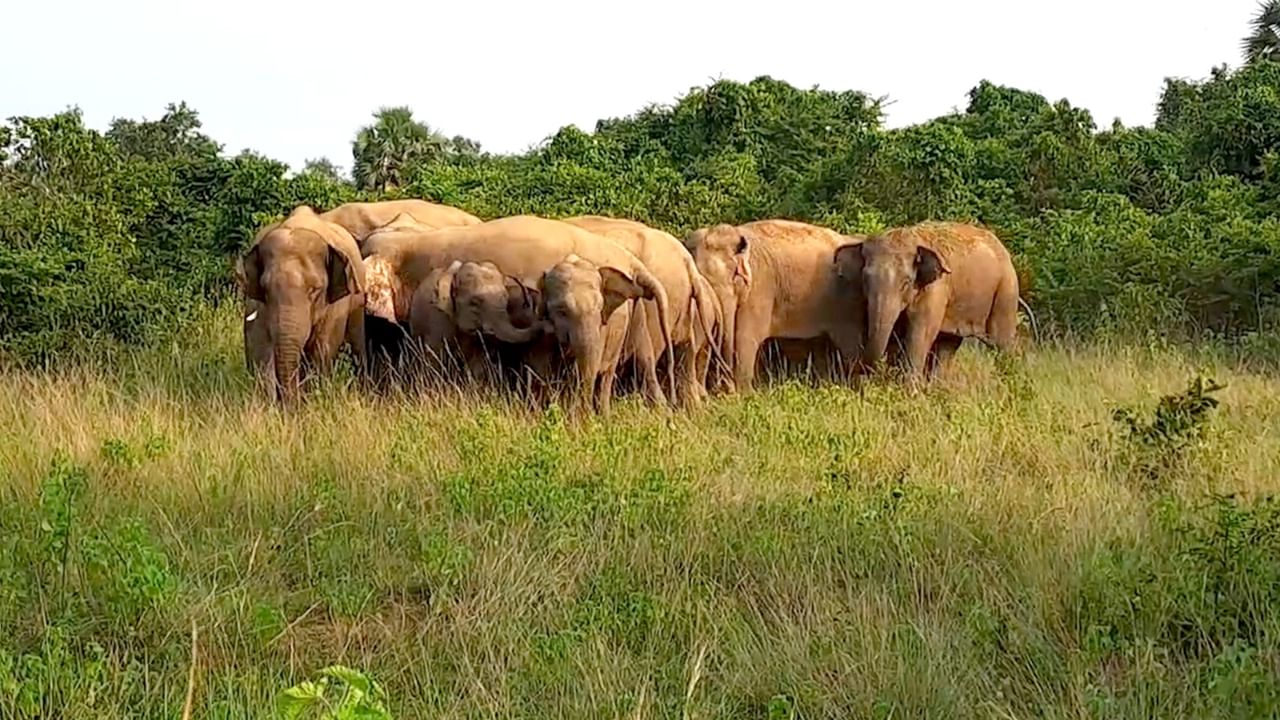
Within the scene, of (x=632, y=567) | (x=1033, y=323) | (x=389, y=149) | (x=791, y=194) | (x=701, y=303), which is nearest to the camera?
(x=632, y=567)

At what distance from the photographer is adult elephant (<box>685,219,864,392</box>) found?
12219 millimetres

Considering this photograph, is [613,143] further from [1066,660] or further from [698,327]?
[1066,660]

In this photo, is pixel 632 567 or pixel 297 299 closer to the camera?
pixel 632 567

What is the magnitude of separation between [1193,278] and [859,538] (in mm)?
10502

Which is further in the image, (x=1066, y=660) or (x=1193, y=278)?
(x=1193, y=278)

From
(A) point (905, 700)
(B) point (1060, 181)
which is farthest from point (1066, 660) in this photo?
(B) point (1060, 181)

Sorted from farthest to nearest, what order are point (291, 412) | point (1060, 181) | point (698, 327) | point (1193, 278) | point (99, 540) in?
point (1060, 181) < point (1193, 278) < point (698, 327) < point (291, 412) < point (99, 540)

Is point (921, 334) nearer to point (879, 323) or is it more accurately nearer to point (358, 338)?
point (879, 323)

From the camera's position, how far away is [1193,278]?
15.1m

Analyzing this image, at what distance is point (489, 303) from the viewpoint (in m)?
9.52

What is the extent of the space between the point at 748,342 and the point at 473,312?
3.53m

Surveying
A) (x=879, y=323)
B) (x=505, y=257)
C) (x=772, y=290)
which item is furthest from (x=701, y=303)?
(x=505, y=257)

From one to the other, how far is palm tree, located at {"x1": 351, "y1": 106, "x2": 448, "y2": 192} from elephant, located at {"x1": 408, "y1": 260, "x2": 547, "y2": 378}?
2548cm

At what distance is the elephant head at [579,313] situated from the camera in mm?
9133
